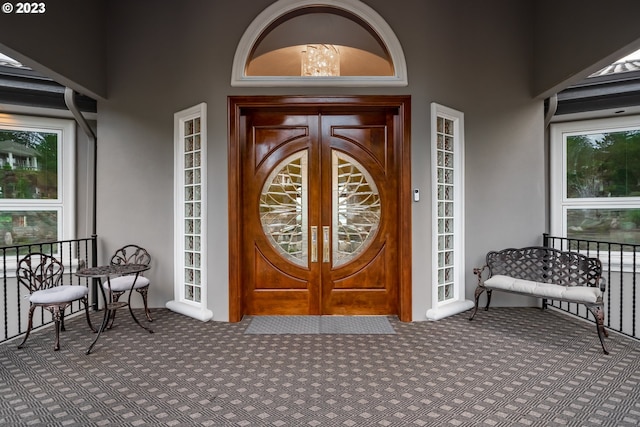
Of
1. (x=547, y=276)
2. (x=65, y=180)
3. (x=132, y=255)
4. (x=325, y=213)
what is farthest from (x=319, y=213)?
(x=65, y=180)

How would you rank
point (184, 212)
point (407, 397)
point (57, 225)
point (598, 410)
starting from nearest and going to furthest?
point (598, 410) < point (407, 397) < point (184, 212) < point (57, 225)

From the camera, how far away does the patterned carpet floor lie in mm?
2201

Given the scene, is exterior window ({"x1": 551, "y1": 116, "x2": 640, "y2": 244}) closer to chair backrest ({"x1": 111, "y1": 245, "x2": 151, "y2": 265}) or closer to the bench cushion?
the bench cushion

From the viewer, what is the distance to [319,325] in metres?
3.82

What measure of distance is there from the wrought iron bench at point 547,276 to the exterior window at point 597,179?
141 centimetres

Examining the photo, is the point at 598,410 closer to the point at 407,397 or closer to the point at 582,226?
the point at 407,397

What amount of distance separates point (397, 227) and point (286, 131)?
169 cm

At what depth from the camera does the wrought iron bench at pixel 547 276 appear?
Answer: 10.9ft

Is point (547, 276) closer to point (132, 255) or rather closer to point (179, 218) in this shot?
point (179, 218)

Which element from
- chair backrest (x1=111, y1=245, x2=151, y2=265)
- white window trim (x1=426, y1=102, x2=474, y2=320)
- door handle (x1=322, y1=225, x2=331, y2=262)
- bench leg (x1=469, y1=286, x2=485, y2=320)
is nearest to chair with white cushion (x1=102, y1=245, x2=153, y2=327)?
chair backrest (x1=111, y1=245, x2=151, y2=265)

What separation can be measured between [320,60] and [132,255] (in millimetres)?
3203

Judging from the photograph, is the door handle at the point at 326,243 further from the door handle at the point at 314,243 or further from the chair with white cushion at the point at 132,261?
the chair with white cushion at the point at 132,261

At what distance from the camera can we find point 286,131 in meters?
4.20

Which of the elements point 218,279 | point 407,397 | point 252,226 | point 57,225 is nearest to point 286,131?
point 252,226
